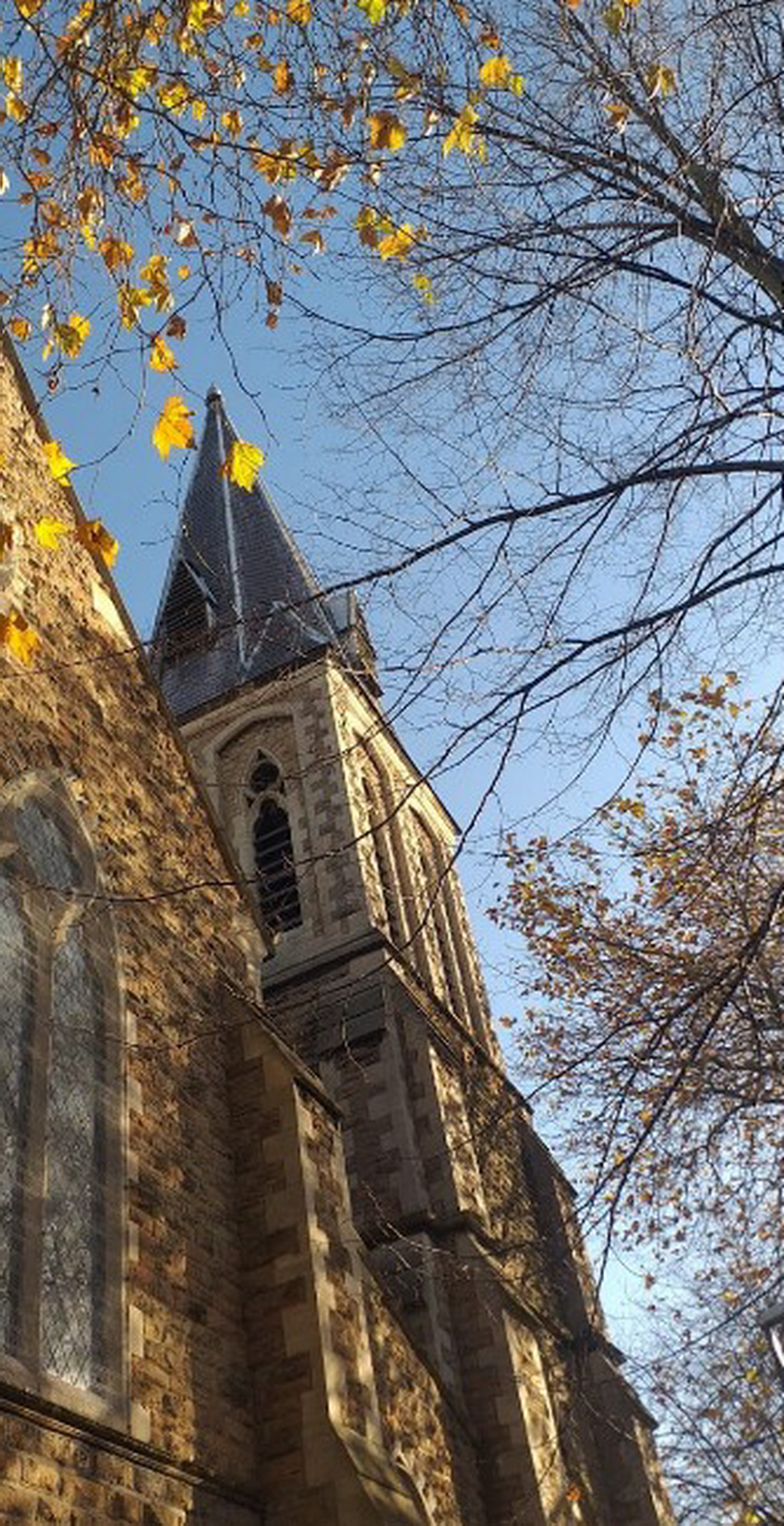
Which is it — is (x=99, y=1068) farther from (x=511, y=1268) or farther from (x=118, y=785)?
(x=511, y=1268)

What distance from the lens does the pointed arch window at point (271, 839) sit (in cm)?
1873

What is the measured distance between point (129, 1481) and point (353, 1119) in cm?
910

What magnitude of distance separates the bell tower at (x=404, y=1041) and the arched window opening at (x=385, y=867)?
58 millimetres

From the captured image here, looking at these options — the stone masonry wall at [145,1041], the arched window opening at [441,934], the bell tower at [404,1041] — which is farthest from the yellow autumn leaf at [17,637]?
the arched window opening at [441,934]

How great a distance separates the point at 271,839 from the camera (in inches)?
807

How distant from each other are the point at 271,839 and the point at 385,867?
179 centimetres

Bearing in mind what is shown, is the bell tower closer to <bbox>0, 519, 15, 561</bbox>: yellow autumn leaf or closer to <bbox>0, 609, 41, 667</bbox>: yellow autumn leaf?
<bbox>0, 609, 41, 667</bbox>: yellow autumn leaf

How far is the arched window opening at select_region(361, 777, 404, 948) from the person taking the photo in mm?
18812

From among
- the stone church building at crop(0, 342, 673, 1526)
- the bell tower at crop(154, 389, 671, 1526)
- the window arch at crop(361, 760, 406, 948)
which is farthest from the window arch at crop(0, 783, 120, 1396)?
the window arch at crop(361, 760, 406, 948)

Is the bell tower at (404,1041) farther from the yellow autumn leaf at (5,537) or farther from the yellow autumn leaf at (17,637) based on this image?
the yellow autumn leaf at (5,537)

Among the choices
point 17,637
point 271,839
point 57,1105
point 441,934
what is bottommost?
point 57,1105

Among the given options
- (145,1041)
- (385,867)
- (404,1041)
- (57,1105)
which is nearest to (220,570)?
(385,867)

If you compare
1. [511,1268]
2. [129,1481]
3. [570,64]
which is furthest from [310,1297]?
[511,1268]

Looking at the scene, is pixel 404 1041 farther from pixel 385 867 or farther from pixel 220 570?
pixel 220 570
